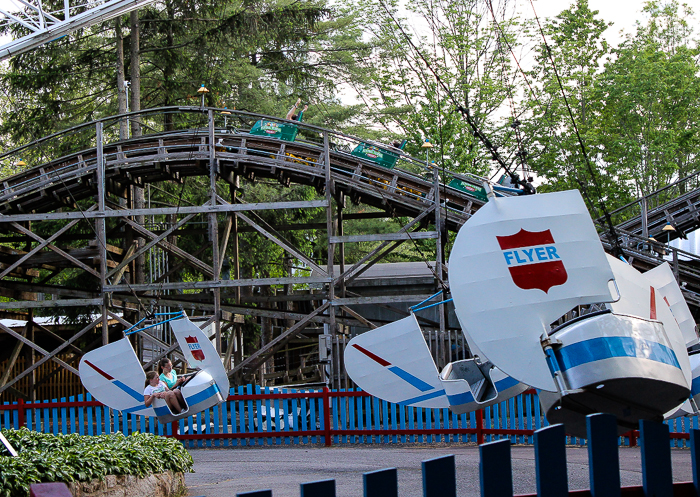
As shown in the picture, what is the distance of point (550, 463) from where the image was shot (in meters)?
3.10

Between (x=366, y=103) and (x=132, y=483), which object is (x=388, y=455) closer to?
(x=132, y=483)

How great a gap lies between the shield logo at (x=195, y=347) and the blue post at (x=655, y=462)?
9074 millimetres

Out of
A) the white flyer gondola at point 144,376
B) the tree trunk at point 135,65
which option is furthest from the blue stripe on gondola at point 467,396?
the tree trunk at point 135,65

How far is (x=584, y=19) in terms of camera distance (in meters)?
32.4

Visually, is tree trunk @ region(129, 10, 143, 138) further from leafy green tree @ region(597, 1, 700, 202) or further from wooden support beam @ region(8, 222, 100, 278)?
leafy green tree @ region(597, 1, 700, 202)

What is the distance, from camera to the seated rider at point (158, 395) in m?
12.3

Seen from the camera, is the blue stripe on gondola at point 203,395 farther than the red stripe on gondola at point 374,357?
Yes

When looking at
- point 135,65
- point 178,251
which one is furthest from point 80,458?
point 135,65

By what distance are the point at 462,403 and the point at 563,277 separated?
3472mm

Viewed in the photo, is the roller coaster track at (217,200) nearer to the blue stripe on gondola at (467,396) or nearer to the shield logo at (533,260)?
the blue stripe on gondola at (467,396)

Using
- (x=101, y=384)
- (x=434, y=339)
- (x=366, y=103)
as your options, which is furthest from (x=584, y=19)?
(x=101, y=384)

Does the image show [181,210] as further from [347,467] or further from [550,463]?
[550,463]

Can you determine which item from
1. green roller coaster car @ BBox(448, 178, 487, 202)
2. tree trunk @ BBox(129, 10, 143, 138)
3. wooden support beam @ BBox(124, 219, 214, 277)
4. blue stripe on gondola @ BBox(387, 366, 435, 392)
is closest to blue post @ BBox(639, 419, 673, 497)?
blue stripe on gondola @ BBox(387, 366, 435, 392)

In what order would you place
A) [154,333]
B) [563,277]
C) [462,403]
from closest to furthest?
[563,277], [462,403], [154,333]
